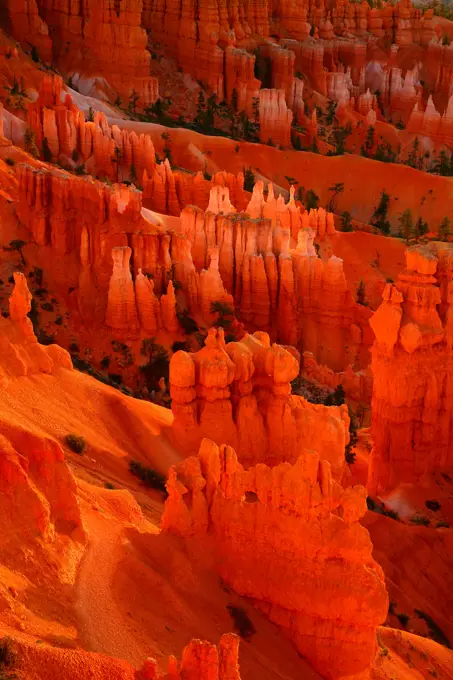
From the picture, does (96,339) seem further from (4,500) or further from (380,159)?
(380,159)

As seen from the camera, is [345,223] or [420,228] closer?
[345,223]

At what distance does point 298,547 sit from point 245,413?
6.53 m

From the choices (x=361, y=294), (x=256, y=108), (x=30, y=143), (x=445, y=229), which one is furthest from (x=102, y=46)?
(x=361, y=294)

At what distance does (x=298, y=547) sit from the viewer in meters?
14.0

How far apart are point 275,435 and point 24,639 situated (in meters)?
10.8

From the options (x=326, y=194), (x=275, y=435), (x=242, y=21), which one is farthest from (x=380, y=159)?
(x=275, y=435)

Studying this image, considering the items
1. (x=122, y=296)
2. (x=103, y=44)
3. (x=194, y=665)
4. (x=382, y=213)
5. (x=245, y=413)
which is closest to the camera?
(x=194, y=665)

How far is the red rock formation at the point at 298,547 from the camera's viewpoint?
540 inches

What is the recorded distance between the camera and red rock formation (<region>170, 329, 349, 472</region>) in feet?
66.3

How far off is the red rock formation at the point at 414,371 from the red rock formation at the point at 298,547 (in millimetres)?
10583

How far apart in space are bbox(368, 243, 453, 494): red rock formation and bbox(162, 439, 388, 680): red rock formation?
10.6 meters

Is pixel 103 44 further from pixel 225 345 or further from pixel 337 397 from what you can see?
pixel 225 345

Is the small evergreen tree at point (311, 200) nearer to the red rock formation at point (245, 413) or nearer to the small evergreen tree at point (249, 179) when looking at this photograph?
the small evergreen tree at point (249, 179)

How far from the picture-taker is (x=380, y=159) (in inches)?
2864
